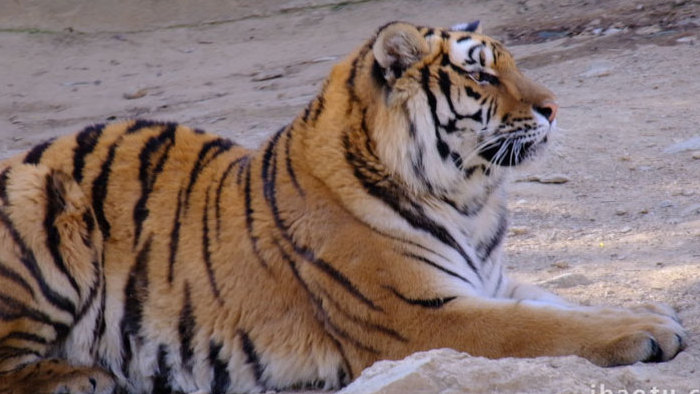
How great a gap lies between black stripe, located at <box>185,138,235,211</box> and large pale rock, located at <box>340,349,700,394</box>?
1.15 meters

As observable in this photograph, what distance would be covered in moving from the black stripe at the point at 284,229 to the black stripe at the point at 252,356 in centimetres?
34

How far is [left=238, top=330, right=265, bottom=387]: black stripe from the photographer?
349 centimetres

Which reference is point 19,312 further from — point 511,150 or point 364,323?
point 511,150

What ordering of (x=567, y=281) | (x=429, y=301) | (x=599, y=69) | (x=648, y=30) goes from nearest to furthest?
(x=429, y=301) < (x=567, y=281) < (x=599, y=69) < (x=648, y=30)

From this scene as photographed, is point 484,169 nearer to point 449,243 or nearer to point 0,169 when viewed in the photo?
point 449,243

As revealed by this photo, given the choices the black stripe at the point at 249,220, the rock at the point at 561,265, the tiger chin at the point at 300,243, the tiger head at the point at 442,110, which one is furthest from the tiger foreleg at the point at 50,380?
the rock at the point at 561,265

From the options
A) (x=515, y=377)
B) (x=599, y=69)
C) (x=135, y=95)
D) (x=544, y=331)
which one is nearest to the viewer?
(x=515, y=377)

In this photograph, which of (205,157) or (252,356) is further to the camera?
(205,157)

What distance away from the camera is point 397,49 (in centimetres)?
339

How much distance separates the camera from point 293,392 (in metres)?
3.44

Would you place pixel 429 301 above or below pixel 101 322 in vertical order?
above

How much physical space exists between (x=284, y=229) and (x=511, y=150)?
77cm

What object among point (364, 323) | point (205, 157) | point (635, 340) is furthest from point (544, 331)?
point (205, 157)

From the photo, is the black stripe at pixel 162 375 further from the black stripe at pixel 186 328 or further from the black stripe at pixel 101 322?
the black stripe at pixel 101 322
